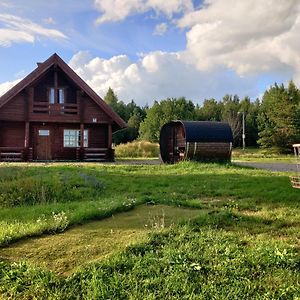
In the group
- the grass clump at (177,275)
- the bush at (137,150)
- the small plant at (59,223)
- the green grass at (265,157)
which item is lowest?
the grass clump at (177,275)

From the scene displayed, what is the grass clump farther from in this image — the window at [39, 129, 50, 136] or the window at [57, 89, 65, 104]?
the window at [57, 89, 65, 104]

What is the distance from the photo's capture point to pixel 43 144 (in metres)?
26.5

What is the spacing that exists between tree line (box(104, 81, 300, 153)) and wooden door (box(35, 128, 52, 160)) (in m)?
32.3

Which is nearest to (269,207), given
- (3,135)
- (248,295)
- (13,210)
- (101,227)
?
(101,227)

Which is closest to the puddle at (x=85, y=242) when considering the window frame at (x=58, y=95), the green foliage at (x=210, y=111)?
the window frame at (x=58, y=95)

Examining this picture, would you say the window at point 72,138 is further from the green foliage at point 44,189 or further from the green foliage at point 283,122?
the green foliage at point 283,122

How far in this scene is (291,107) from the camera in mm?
55375

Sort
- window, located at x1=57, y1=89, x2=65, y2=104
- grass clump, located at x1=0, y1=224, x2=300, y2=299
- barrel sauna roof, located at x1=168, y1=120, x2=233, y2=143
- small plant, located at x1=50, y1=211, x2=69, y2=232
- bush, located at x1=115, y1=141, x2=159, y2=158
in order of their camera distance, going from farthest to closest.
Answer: bush, located at x1=115, y1=141, x2=159, y2=158 < window, located at x1=57, y1=89, x2=65, y2=104 < barrel sauna roof, located at x1=168, y1=120, x2=233, y2=143 < small plant, located at x1=50, y1=211, x2=69, y2=232 < grass clump, located at x1=0, y1=224, x2=300, y2=299

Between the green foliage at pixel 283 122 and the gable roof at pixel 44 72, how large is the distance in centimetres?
3143

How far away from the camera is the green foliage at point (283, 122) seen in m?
52.2

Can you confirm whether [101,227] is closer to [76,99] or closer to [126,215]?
[126,215]

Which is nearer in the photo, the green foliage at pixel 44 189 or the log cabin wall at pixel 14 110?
the green foliage at pixel 44 189

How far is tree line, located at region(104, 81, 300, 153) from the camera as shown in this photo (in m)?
53.2

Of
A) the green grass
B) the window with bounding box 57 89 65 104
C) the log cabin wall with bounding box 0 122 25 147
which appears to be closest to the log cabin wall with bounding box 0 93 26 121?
the log cabin wall with bounding box 0 122 25 147
